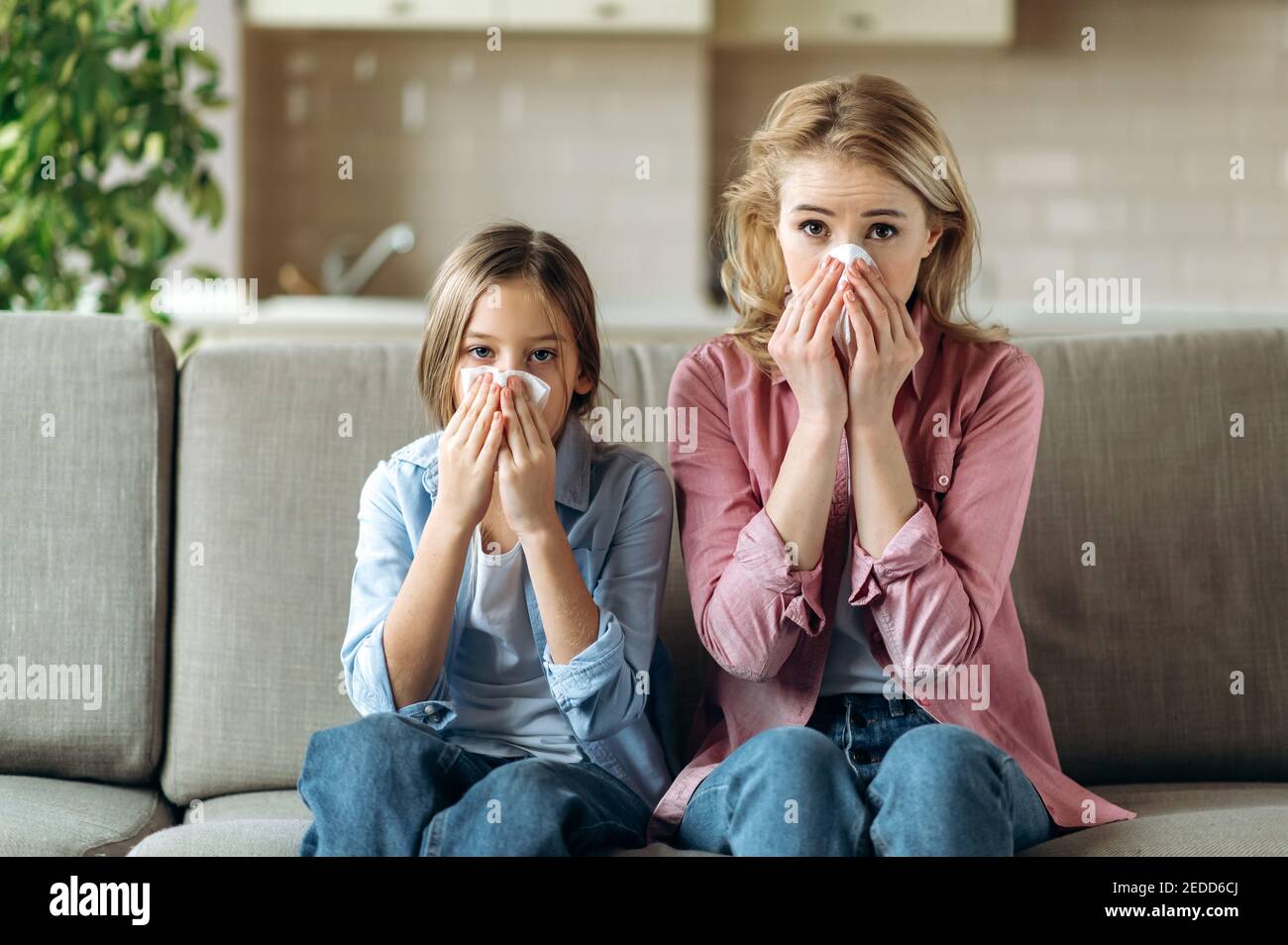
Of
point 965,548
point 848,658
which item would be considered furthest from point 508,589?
point 965,548

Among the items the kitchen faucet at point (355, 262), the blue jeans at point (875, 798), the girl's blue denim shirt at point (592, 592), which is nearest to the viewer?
the blue jeans at point (875, 798)

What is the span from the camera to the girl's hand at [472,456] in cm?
123

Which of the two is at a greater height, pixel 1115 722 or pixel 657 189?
pixel 657 189

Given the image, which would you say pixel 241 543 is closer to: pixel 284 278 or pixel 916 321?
pixel 916 321

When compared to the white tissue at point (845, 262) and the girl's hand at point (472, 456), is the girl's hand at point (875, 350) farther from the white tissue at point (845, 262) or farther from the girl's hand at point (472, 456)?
the girl's hand at point (472, 456)

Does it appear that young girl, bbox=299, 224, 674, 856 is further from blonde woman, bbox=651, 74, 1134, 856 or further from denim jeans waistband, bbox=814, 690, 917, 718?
denim jeans waistband, bbox=814, 690, 917, 718

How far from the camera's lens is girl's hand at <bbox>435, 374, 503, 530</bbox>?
1.23 meters

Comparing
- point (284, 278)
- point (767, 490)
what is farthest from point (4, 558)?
point (284, 278)

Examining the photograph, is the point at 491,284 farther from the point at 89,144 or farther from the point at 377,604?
the point at 89,144

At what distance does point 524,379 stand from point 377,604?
27 centimetres

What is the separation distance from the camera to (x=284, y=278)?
145 inches

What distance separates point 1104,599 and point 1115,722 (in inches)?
5.6

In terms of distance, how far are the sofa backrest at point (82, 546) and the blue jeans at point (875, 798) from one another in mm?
763

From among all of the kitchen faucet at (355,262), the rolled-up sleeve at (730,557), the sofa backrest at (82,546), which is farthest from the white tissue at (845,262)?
the kitchen faucet at (355,262)
